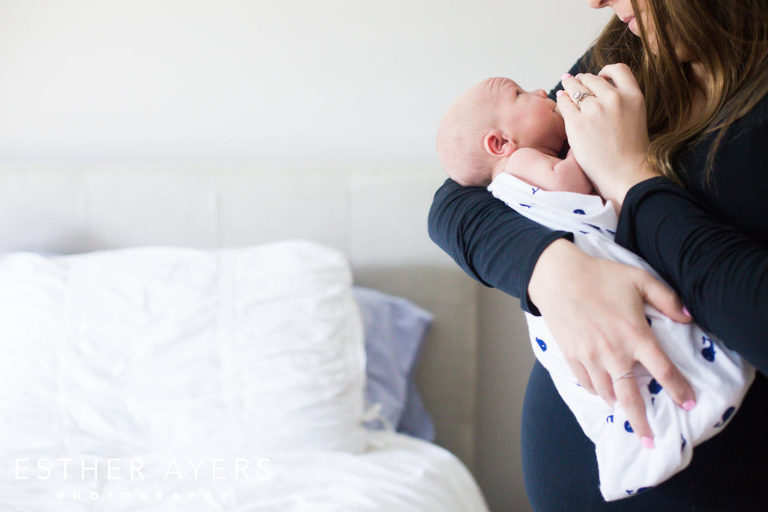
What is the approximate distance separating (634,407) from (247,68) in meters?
1.83

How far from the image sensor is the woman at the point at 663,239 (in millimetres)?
682

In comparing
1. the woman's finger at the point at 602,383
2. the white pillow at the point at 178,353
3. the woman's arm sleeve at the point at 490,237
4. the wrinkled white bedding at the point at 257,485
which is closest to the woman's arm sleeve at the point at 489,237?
the woman's arm sleeve at the point at 490,237

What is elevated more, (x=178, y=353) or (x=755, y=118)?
(x=755, y=118)

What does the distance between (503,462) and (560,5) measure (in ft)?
4.76

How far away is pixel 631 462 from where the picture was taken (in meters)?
0.76

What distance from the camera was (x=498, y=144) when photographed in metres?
1.08

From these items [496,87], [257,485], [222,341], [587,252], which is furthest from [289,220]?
[587,252]

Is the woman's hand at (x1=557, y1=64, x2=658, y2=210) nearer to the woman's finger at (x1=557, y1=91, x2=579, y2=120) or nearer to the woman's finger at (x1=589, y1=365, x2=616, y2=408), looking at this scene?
the woman's finger at (x1=557, y1=91, x2=579, y2=120)

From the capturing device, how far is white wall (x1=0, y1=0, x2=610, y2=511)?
2.24 metres

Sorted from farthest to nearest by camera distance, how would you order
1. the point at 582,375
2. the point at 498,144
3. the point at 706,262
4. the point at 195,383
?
the point at 195,383
the point at 498,144
the point at 582,375
the point at 706,262

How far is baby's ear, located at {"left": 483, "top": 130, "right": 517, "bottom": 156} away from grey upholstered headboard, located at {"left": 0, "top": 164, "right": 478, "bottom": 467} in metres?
1.12

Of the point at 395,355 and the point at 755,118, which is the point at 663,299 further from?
the point at 395,355

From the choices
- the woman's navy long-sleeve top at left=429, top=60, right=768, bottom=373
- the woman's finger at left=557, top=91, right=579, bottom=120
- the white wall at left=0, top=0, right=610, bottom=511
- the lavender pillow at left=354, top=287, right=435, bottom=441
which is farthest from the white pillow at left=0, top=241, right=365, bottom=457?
the woman's finger at left=557, top=91, right=579, bottom=120

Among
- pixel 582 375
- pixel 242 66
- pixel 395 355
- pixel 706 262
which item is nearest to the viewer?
pixel 706 262
